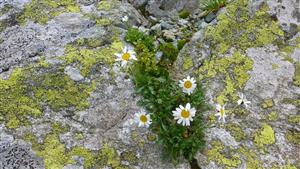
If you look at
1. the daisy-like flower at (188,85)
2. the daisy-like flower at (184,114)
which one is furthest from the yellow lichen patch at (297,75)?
the daisy-like flower at (184,114)

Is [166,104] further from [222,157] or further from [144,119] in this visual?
[222,157]

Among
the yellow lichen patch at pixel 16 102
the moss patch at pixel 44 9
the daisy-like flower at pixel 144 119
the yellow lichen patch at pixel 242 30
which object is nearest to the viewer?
the daisy-like flower at pixel 144 119

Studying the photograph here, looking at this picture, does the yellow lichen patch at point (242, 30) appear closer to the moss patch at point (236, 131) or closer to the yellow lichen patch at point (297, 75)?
the yellow lichen patch at point (297, 75)

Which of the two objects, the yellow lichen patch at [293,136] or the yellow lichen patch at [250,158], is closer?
the yellow lichen patch at [250,158]

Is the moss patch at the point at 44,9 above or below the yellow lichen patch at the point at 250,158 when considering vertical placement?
above

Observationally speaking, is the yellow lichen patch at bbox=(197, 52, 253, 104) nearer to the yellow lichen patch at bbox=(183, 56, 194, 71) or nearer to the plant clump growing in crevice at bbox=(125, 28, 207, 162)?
the yellow lichen patch at bbox=(183, 56, 194, 71)

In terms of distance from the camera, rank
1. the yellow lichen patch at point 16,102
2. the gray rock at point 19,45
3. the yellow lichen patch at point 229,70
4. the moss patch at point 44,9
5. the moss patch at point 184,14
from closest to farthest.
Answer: the yellow lichen patch at point 16,102 → the yellow lichen patch at point 229,70 → the gray rock at point 19,45 → the moss patch at point 44,9 → the moss patch at point 184,14

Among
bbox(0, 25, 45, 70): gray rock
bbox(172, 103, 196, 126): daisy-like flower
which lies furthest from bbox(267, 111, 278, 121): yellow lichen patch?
bbox(0, 25, 45, 70): gray rock

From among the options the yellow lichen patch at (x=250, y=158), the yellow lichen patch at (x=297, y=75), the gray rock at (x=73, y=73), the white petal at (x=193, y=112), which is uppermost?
the white petal at (x=193, y=112)

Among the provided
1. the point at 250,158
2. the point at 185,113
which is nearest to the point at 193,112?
the point at 185,113
